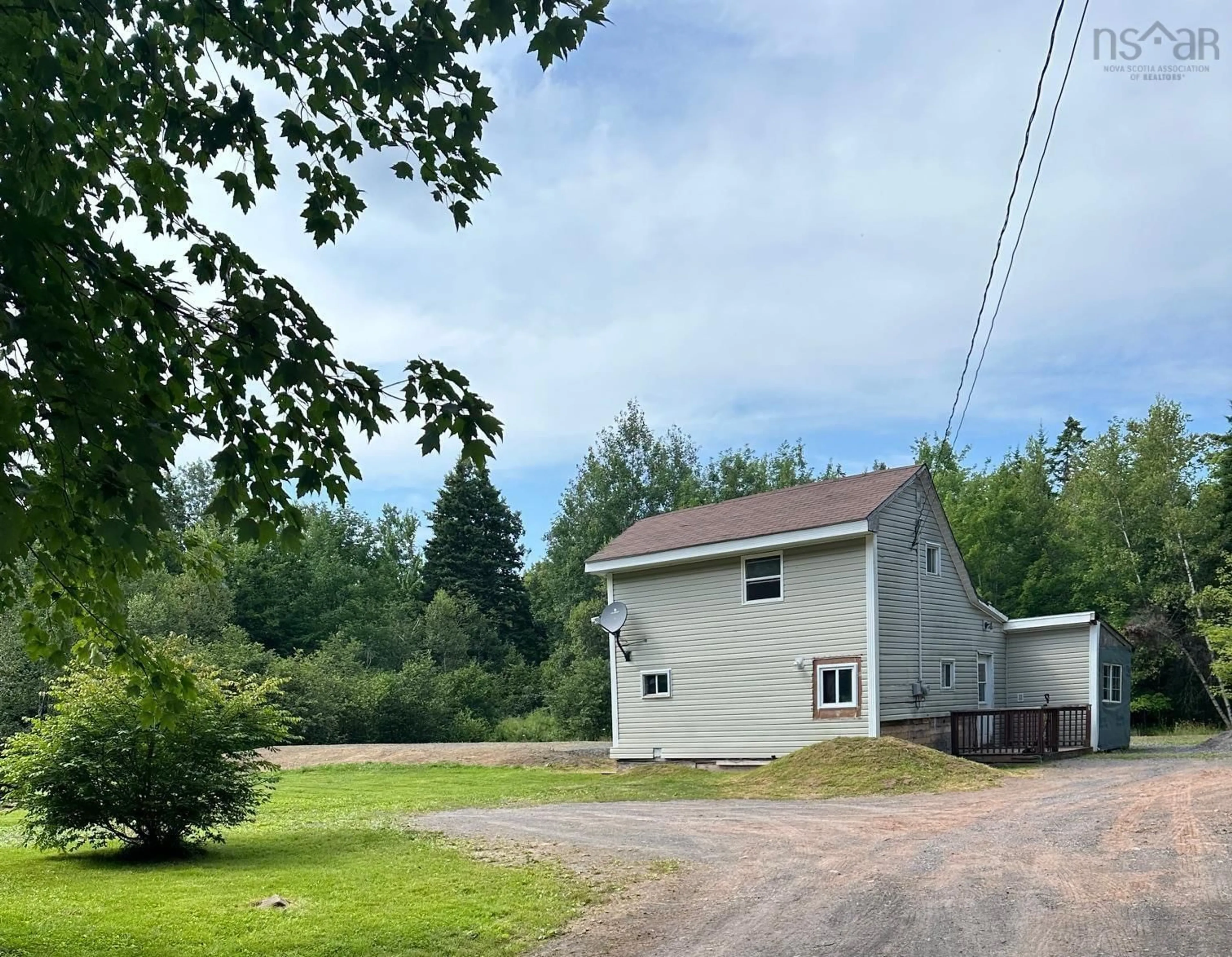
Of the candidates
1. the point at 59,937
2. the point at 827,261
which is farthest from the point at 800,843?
the point at 827,261

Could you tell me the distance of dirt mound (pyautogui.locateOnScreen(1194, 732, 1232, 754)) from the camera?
68.7 feet

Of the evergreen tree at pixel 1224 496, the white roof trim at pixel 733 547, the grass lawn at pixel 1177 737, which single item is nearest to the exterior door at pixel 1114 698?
the grass lawn at pixel 1177 737

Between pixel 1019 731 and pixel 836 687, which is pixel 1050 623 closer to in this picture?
pixel 1019 731

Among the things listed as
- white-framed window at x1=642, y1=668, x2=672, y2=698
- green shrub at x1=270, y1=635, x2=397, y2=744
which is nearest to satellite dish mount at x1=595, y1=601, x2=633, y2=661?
white-framed window at x1=642, y1=668, x2=672, y2=698

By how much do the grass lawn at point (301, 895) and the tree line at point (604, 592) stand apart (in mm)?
12205

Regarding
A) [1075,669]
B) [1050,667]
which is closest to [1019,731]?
[1075,669]

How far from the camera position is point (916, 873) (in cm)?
792

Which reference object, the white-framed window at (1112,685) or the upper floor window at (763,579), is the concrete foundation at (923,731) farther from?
the white-framed window at (1112,685)

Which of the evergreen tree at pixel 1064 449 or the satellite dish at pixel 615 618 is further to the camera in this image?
the evergreen tree at pixel 1064 449

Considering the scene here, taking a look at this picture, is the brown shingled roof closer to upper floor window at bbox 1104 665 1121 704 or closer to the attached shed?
the attached shed

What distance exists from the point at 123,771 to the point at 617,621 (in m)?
13.7

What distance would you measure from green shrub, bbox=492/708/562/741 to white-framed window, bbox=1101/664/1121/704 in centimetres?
1926

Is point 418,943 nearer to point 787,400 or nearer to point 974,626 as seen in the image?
point 974,626

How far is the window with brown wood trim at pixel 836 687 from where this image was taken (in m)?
19.0
